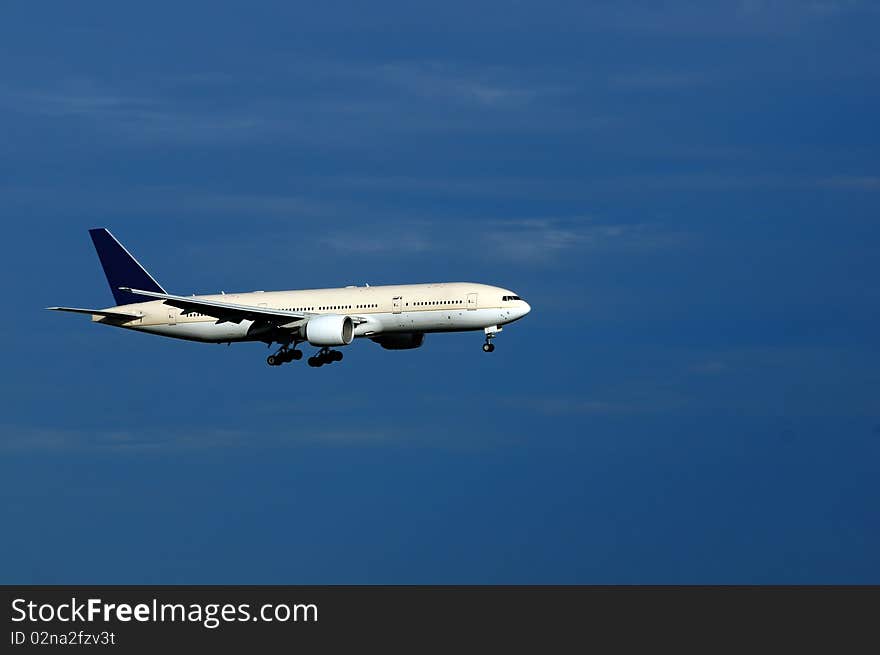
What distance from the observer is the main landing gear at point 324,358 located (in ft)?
427

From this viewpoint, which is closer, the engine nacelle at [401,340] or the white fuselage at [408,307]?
the white fuselage at [408,307]

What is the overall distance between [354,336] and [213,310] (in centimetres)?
1123

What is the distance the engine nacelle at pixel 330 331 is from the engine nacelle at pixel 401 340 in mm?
3869

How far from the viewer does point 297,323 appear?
426ft

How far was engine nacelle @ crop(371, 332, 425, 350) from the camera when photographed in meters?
130

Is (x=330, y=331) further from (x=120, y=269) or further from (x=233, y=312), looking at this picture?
(x=120, y=269)

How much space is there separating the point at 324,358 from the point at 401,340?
595cm

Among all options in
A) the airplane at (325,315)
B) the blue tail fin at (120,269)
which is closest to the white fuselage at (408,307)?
the airplane at (325,315)

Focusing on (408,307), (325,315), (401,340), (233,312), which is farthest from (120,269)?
(408,307)

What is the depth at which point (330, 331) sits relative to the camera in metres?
125

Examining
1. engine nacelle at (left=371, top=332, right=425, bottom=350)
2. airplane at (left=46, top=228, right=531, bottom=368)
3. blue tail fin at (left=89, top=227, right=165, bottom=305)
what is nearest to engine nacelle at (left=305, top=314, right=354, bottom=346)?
airplane at (left=46, top=228, right=531, bottom=368)

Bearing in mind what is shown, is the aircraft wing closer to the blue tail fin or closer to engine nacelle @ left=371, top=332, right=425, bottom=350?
engine nacelle @ left=371, top=332, right=425, bottom=350

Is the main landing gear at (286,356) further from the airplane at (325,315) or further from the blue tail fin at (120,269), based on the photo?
the blue tail fin at (120,269)
